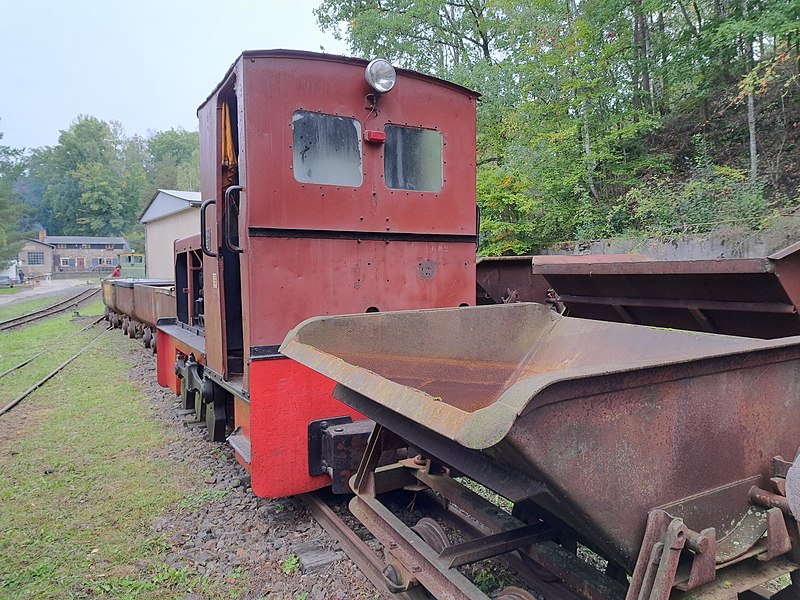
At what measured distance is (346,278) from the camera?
3787mm

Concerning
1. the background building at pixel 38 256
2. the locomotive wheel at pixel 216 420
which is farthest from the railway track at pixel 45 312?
the background building at pixel 38 256

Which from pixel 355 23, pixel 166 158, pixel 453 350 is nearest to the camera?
pixel 453 350

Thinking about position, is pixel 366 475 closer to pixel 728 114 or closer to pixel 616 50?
pixel 616 50

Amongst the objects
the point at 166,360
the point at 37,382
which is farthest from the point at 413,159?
the point at 37,382

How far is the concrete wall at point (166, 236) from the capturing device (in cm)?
2659

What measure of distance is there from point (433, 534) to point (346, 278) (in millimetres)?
1781

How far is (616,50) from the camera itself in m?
12.5

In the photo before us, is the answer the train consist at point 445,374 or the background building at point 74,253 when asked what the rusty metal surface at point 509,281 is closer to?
the train consist at point 445,374

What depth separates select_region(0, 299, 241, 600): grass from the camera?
9.95 ft

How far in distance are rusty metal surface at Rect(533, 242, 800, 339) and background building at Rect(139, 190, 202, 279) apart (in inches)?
884

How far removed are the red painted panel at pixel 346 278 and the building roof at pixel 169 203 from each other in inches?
843

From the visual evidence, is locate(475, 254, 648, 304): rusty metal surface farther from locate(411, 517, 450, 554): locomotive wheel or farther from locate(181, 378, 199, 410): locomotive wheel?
locate(411, 517, 450, 554): locomotive wheel

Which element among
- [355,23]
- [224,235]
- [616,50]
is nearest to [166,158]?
[355,23]

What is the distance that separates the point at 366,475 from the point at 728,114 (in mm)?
14973
